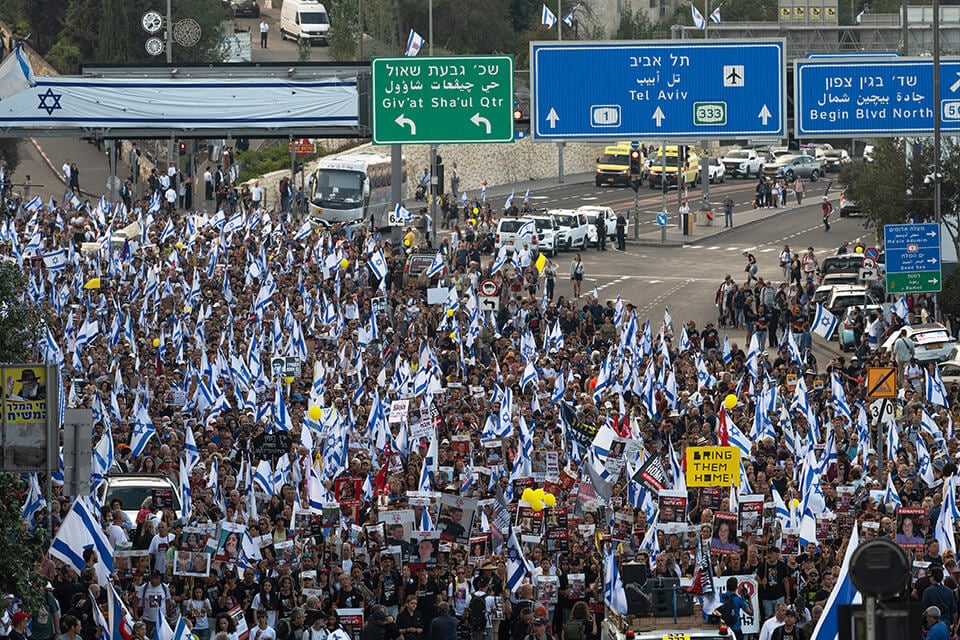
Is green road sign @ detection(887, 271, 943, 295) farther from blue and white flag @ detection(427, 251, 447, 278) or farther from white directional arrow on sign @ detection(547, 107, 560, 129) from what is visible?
blue and white flag @ detection(427, 251, 447, 278)

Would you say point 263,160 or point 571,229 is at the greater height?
point 263,160

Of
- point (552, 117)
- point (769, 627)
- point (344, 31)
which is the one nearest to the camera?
point (769, 627)

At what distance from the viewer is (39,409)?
18.5 metres

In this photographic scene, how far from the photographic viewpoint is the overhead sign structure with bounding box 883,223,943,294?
35094 mm

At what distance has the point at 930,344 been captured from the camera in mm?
39000

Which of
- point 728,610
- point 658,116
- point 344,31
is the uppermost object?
point 344,31

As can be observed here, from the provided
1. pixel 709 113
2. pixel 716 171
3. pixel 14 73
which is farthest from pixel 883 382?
pixel 716 171

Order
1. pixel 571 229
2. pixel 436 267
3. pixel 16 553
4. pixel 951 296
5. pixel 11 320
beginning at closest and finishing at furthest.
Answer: pixel 16 553 < pixel 11 320 < pixel 436 267 < pixel 951 296 < pixel 571 229

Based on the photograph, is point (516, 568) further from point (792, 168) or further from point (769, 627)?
point (792, 168)

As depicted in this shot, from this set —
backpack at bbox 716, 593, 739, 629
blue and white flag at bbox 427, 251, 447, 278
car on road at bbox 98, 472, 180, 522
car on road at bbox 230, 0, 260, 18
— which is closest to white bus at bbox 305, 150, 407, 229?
blue and white flag at bbox 427, 251, 447, 278

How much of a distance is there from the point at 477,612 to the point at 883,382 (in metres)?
10.6

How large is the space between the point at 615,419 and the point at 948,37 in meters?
49.1

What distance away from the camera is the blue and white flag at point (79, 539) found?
18.9 m

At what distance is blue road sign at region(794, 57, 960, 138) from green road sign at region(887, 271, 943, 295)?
8.01 ft
